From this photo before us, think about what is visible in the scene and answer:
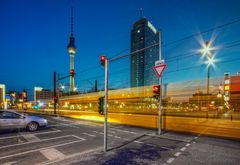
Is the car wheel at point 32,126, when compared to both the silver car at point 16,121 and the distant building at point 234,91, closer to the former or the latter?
the silver car at point 16,121

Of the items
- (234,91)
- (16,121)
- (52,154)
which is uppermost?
(234,91)

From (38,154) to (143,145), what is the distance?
182 inches

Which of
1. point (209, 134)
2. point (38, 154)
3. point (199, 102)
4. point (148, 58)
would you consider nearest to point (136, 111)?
point (199, 102)

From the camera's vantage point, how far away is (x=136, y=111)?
16.5 metres

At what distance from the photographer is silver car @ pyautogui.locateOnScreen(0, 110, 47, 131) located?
409 inches

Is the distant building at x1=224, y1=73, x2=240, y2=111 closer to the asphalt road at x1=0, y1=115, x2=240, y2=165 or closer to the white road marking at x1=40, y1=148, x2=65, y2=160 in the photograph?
the asphalt road at x1=0, y1=115, x2=240, y2=165

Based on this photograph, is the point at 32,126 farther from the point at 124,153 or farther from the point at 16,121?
the point at 124,153

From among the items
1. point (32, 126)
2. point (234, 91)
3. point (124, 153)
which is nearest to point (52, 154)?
point (124, 153)

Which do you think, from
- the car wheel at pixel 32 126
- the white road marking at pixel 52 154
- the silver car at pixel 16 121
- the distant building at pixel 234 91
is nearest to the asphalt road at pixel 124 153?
the white road marking at pixel 52 154

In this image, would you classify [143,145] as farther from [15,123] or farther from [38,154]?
[15,123]

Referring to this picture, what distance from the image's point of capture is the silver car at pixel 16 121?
1039 cm

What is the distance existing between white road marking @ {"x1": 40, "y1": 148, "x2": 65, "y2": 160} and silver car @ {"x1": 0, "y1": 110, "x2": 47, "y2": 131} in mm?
5620

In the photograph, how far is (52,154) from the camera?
6164 mm

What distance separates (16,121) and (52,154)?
21.3 ft
